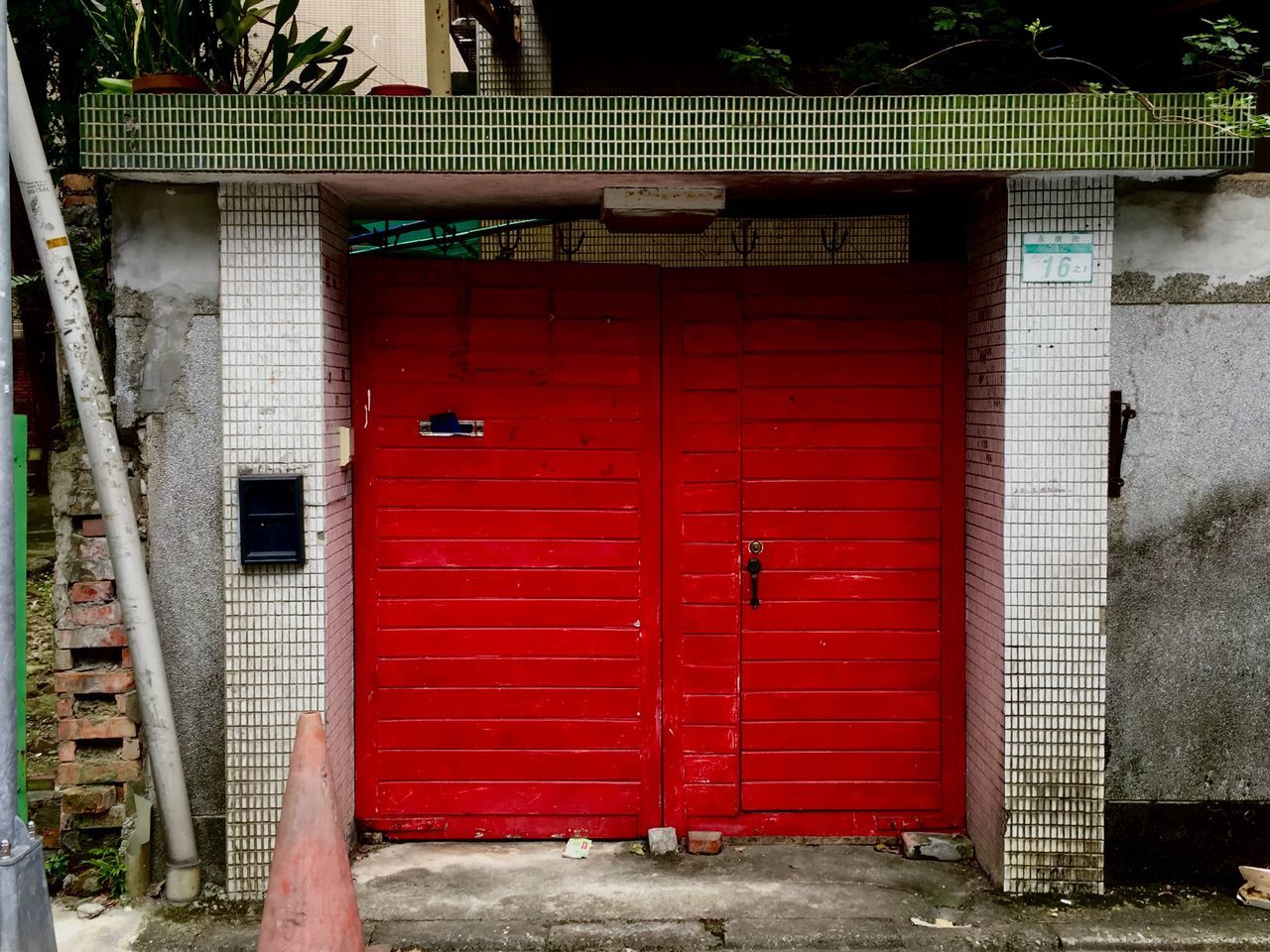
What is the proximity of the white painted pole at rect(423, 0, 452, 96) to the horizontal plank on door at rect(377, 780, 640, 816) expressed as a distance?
3.09m

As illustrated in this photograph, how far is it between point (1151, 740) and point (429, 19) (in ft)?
14.3

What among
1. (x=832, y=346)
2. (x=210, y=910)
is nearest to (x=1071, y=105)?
(x=832, y=346)

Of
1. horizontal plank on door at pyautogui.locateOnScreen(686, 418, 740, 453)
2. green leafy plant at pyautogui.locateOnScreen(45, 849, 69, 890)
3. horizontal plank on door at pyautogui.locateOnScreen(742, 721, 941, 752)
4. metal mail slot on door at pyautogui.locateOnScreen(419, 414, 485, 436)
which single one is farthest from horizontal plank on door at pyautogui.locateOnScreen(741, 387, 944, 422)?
green leafy plant at pyautogui.locateOnScreen(45, 849, 69, 890)

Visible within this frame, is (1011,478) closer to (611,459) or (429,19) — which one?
(611,459)

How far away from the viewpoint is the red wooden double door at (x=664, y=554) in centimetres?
496

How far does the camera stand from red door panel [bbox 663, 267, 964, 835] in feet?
16.4

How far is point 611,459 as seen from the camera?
4.99 metres

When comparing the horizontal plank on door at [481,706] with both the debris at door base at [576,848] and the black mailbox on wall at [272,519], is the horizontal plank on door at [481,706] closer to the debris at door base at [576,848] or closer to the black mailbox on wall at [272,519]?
the debris at door base at [576,848]

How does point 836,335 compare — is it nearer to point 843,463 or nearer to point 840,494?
point 843,463

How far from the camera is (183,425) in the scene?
4477mm

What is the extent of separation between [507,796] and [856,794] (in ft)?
5.29

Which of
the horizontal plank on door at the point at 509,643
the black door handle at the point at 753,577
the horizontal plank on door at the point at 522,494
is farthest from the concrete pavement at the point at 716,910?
the horizontal plank on door at the point at 522,494

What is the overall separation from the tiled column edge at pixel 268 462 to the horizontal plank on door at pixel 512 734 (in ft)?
2.04

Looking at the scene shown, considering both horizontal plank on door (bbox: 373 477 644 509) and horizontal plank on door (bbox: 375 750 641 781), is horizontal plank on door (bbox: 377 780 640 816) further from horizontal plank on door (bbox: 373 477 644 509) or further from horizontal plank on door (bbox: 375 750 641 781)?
horizontal plank on door (bbox: 373 477 644 509)
